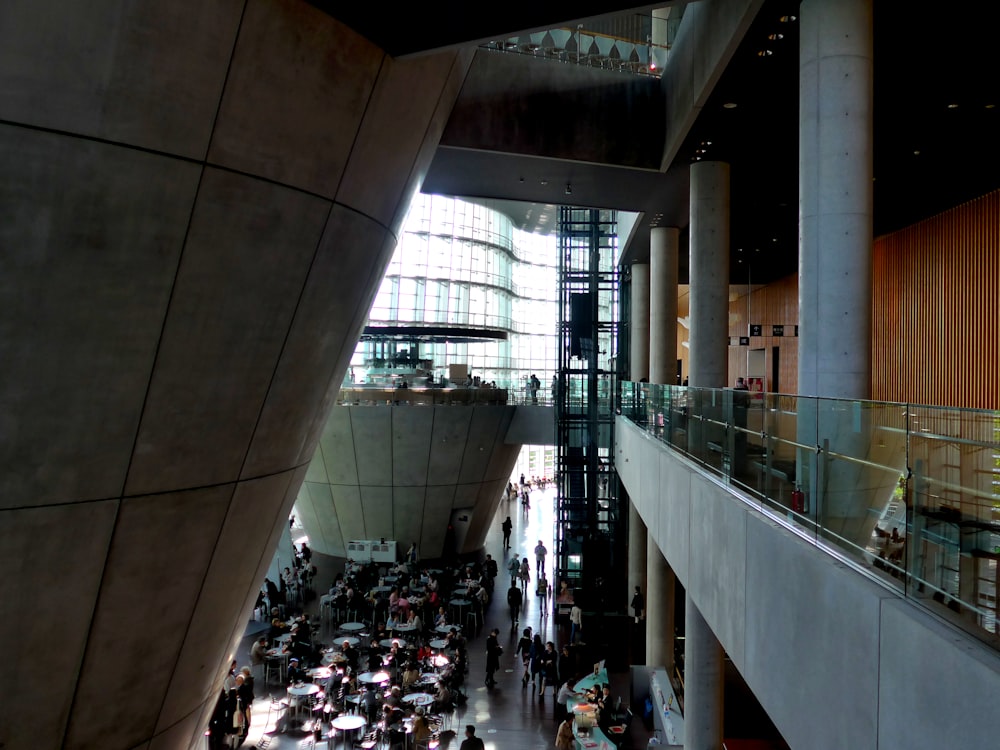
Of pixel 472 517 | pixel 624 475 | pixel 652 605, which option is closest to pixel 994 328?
pixel 624 475

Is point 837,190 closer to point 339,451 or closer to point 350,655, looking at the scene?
point 350,655

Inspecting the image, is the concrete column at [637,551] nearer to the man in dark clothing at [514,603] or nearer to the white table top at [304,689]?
the man in dark clothing at [514,603]

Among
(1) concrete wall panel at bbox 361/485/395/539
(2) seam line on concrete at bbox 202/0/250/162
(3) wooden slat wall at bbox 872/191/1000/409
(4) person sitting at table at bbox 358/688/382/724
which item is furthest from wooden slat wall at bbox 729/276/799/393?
(2) seam line on concrete at bbox 202/0/250/162

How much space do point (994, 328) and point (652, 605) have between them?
10265 millimetres

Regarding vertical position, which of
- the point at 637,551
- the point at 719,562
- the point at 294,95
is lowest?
the point at 637,551

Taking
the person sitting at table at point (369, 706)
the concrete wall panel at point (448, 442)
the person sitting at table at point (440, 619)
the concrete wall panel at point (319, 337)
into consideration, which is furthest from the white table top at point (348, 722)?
the concrete wall panel at point (448, 442)

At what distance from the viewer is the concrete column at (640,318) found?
2975 cm

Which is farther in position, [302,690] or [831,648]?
[302,690]

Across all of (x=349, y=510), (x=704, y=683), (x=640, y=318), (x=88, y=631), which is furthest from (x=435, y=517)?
(x=88, y=631)

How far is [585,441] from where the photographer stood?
26812mm

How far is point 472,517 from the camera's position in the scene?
1172 inches

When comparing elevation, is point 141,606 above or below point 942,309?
below

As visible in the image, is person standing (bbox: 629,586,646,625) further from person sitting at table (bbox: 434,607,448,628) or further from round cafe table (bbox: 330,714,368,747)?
round cafe table (bbox: 330,714,368,747)

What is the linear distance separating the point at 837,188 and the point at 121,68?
276 inches
